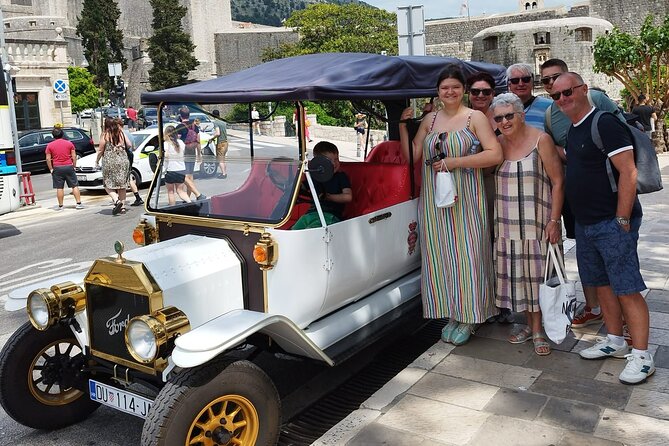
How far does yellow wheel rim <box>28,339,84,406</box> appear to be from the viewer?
13.1 ft

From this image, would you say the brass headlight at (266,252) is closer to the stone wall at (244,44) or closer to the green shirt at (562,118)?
the green shirt at (562,118)

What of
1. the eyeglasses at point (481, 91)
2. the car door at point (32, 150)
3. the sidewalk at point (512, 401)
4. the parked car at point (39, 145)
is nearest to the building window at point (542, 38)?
the parked car at point (39, 145)

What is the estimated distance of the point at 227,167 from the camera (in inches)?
173

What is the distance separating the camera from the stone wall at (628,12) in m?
44.1

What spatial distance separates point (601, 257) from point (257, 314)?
2229mm

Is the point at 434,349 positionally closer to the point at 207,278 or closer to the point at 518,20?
the point at 207,278

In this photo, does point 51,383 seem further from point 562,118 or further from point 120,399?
point 562,118

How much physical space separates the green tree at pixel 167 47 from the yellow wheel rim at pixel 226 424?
5344 centimetres

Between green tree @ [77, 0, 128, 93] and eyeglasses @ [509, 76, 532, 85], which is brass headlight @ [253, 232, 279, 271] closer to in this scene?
eyeglasses @ [509, 76, 532, 85]

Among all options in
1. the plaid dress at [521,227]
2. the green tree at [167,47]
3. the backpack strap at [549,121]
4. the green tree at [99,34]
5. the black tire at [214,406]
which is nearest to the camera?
the black tire at [214,406]

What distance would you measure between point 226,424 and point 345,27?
137 ft

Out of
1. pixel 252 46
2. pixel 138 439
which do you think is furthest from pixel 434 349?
pixel 252 46

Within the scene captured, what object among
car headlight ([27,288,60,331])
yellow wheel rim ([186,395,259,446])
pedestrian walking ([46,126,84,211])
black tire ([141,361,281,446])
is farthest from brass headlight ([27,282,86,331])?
pedestrian walking ([46,126,84,211])

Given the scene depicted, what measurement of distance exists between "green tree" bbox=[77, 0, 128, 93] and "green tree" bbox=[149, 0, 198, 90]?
3.37m
